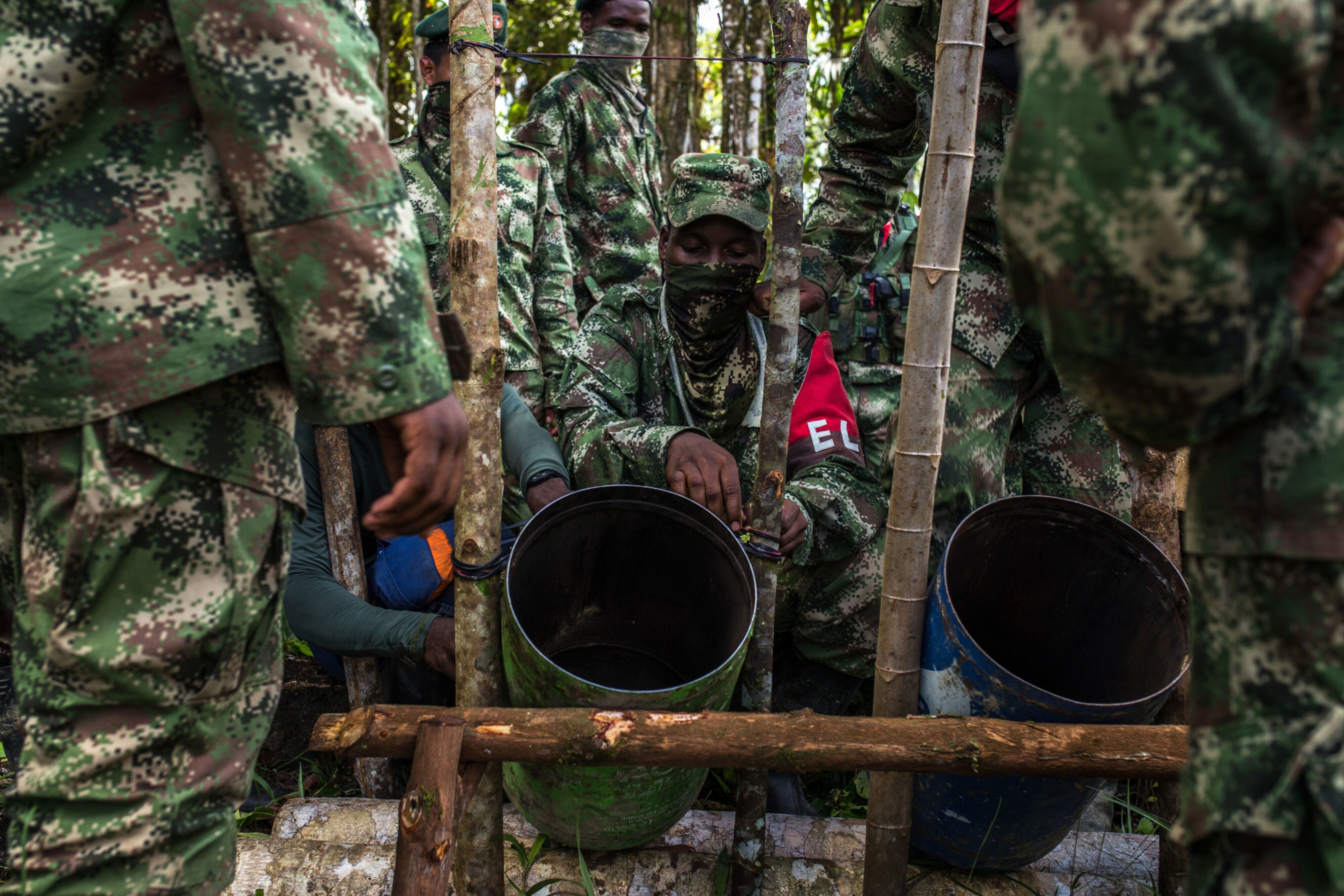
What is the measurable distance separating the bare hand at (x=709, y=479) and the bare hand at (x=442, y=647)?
0.71m

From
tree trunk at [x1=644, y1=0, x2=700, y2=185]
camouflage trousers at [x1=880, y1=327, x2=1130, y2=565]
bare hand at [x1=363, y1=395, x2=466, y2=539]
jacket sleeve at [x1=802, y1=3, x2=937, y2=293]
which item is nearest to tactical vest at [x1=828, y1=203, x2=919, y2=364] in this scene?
jacket sleeve at [x1=802, y1=3, x2=937, y2=293]

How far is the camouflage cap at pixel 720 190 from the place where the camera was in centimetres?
288

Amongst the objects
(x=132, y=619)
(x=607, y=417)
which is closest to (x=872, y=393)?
(x=607, y=417)

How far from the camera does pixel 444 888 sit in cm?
162

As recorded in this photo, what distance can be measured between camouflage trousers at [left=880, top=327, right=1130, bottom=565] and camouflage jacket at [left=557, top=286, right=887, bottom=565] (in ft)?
0.56

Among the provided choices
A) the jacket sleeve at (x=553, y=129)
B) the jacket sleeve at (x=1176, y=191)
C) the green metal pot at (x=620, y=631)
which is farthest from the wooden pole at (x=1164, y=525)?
the jacket sleeve at (x=553, y=129)

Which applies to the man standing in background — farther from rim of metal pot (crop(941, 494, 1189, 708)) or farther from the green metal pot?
rim of metal pot (crop(941, 494, 1189, 708))

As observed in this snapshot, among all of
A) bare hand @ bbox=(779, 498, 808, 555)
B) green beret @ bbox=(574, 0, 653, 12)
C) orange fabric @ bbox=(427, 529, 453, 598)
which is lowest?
orange fabric @ bbox=(427, 529, 453, 598)

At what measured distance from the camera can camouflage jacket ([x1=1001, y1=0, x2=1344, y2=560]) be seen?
0.75m

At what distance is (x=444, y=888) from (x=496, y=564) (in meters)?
0.67

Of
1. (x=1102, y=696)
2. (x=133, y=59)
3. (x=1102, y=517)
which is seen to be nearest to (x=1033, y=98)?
(x=133, y=59)

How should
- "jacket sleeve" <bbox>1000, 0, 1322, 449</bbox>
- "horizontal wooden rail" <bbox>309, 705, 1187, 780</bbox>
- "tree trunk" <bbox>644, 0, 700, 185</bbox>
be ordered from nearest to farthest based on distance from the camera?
"jacket sleeve" <bbox>1000, 0, 1322, 449</bbox> → "horizontal wooden rail" <bbox>309, 705, 1187, 780</bbox> → "tree trunk" <bbox>644, 0, 700, 185</bbox>

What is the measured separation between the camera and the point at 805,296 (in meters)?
2.88

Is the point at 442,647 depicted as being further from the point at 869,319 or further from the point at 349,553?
the point at 869,319
